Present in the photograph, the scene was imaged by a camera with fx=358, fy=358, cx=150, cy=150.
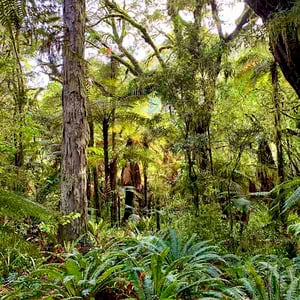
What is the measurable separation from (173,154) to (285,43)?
8.97 ft

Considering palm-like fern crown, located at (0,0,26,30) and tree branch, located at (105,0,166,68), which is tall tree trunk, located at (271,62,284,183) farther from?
palm-like fern crown, located at (0,0,26,30)

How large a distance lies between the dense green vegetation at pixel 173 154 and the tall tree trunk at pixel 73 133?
0.01m

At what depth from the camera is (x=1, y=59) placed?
4.61 m

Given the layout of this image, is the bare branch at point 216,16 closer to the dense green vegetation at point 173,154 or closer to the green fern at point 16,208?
the dense green vegetation at point 173,154

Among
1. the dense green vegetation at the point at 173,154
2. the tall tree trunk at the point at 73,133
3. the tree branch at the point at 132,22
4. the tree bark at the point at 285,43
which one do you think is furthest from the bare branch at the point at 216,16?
the tall tree trunk at the point at 73,133

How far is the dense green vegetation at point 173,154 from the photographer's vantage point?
262cm

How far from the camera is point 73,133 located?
4.66m

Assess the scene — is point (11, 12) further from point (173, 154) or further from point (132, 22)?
point (132, 22)

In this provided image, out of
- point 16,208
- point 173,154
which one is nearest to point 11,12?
point 16,208

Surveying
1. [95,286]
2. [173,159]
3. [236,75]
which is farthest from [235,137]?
[173,159]

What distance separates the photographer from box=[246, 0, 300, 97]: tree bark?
3680 mm

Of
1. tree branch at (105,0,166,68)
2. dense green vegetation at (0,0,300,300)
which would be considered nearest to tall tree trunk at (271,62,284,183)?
dense green vegetation at (0,0,300,300)

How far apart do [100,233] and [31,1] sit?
13.6ft

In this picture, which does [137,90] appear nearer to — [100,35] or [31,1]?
[100,35]
